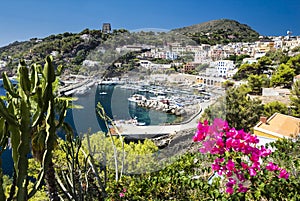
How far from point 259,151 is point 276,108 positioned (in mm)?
12790

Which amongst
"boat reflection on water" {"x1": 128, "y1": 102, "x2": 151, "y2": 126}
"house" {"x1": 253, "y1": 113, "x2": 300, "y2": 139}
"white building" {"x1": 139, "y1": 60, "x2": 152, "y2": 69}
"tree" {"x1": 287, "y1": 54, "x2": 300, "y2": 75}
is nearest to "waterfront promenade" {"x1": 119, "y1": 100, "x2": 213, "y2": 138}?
"boat reflection on water" {"x1": 128, "y1": 102, "x2": 151, "y2": 126}

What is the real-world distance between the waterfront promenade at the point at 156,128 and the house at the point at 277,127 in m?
5.07

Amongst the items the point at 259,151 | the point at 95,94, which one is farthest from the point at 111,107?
the point at 259,151

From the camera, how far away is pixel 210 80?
2.80m

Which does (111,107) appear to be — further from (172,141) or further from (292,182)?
(292,182)

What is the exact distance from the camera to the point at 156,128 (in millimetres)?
2838

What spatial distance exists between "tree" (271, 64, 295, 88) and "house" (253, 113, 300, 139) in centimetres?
1487

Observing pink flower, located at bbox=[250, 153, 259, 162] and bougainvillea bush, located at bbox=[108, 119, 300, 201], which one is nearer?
bougainvillea bush, located at bbox=[108, 119, 300, 201]

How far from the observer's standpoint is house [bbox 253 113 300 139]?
717cm

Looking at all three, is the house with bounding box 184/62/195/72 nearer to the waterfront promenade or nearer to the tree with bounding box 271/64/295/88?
the waterfront promenade

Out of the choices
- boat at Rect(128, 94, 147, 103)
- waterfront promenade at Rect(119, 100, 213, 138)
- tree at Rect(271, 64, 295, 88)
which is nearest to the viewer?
waterfront promenade at Rect(119, 100, 213, 138)

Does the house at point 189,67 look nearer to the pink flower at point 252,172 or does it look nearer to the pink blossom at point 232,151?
the pink blossom at point 232,151

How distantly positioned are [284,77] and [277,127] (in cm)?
1612

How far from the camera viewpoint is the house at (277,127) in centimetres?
717
